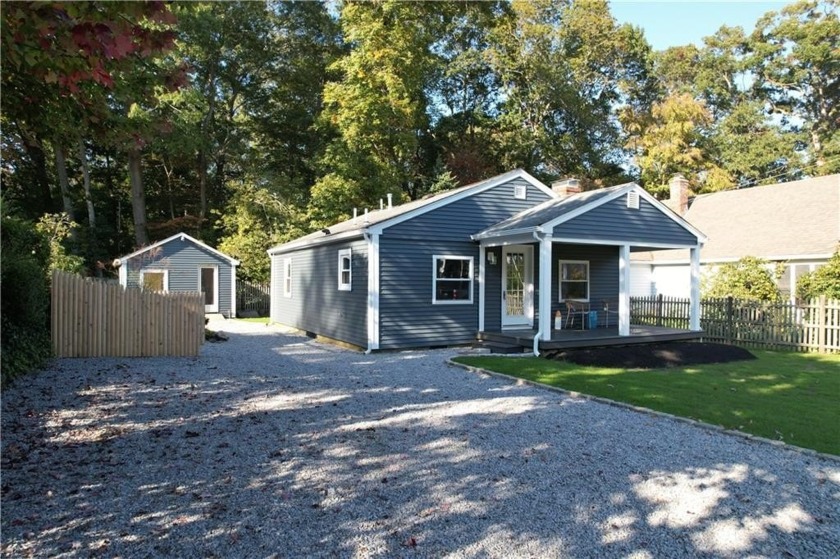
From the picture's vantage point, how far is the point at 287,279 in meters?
20.9

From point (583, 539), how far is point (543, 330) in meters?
8.94

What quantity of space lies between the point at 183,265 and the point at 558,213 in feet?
59.7

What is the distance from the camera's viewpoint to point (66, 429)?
6.09 m

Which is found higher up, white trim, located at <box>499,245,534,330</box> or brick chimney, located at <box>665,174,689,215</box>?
brick chimney, located at <box>665,174,689,215</box>

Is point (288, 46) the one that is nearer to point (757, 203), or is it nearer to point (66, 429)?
point (757, 203)

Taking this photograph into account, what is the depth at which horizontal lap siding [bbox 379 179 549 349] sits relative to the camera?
Answer: 13383 millimetres

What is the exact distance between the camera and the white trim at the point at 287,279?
Result: 20456 millimetres

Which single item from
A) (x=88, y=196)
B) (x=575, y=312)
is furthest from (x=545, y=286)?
(x=88, y=196)

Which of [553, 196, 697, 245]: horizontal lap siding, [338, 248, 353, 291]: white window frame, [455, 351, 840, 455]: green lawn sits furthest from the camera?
[338, 248, 353, 291]: white window frame

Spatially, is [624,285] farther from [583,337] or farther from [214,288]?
[214,288]

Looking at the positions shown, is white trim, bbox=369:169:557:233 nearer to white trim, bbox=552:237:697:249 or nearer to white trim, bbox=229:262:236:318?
white trim, bbox=552:237:697:249

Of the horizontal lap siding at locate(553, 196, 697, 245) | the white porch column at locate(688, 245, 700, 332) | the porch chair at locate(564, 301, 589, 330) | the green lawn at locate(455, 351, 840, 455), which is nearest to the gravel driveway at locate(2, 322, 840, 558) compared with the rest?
the green lawn at locate(455, 351, 840, 455)

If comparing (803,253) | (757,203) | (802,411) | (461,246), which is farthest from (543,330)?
(757,203)

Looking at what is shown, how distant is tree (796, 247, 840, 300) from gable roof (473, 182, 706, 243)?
3.81m
